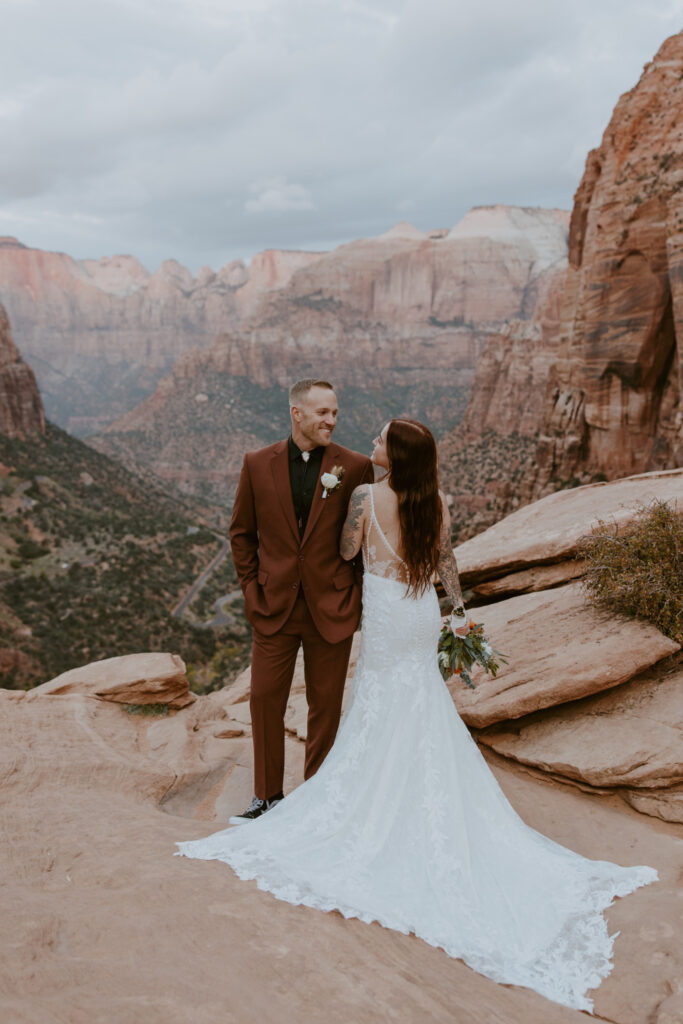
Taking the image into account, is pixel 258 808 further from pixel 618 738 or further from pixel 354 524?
pixel 618 738

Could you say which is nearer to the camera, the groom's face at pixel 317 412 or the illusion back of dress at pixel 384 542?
the illusion back of dress at pixel 384 542

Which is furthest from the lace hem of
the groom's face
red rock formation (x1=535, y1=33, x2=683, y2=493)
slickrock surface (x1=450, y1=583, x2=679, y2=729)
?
red rock formation (x1=535, y1=33, x2=683, y2=493)

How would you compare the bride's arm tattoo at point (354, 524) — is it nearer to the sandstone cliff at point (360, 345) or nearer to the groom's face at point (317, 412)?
the groom's face at point (317, 412)

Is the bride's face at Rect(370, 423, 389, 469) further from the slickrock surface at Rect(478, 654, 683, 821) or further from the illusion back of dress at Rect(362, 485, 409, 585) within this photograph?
the slickrock surface at Rect(478, 654, 683, 821)

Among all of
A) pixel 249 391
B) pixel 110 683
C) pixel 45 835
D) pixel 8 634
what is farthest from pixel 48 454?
pixel 249 391

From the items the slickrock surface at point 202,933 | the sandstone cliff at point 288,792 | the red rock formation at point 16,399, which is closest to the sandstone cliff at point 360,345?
the red rock formation at point 16,399

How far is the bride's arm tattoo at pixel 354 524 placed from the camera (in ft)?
13.2

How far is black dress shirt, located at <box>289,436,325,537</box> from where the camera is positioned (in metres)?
4.32

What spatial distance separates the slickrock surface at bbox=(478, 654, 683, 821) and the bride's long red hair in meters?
2.15

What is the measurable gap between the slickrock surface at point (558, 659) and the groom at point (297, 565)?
160 cm

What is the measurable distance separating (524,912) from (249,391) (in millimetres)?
126969

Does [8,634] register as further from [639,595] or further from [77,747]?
[639,595]

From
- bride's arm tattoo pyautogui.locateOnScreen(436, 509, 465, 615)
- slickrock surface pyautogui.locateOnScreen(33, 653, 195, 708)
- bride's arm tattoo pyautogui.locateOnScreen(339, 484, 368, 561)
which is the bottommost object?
slickrock surface pyautogui.locateOnScreen(33, 653, 195, 708)

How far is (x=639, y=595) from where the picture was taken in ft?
18.2
